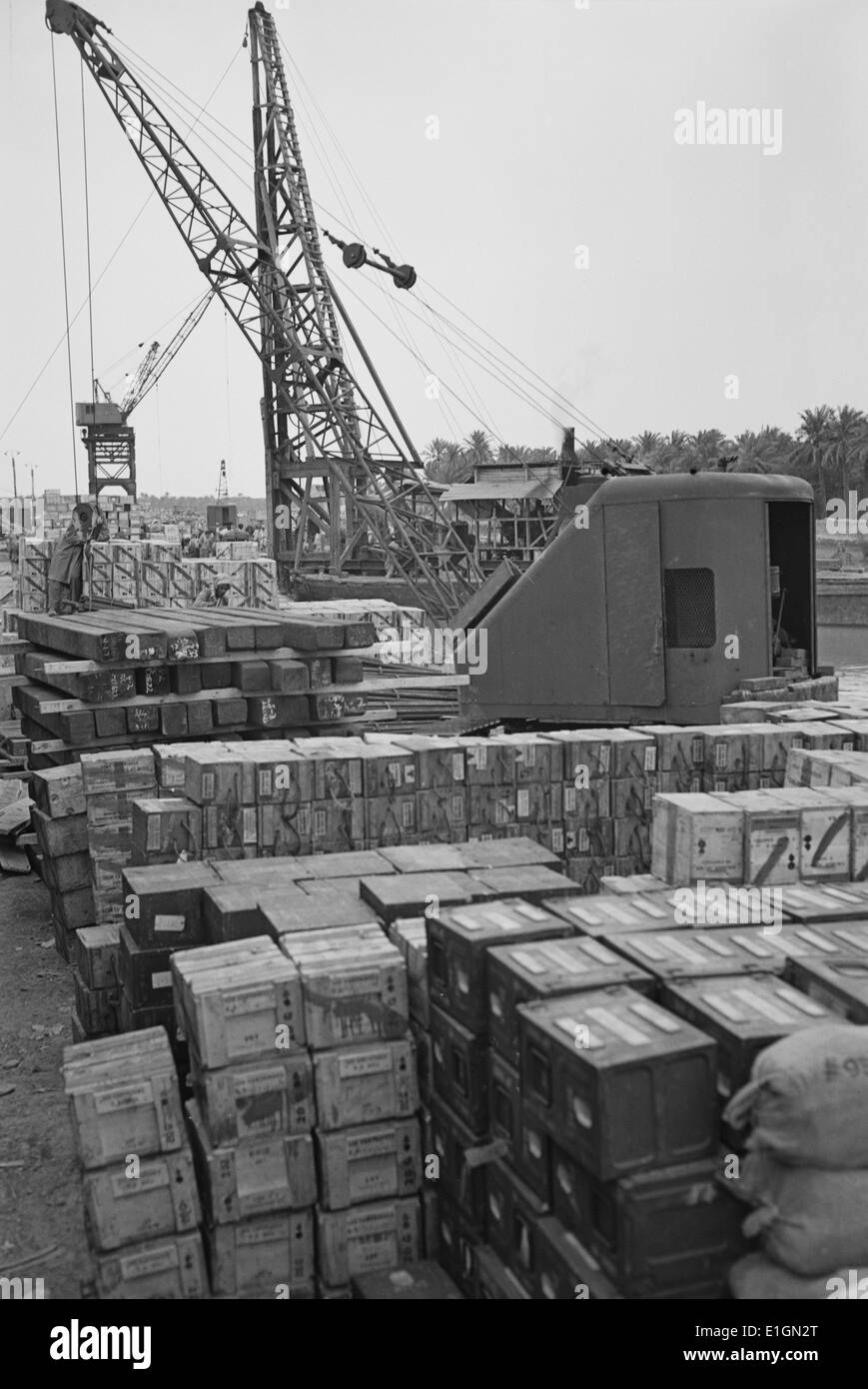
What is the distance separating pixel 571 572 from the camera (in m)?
12.6

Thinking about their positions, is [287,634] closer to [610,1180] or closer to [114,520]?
[610,1180]

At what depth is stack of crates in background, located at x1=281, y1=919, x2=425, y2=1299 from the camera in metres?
5.77

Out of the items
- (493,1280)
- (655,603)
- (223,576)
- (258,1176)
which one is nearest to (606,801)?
(655,603)

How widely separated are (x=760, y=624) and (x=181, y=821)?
5.87m

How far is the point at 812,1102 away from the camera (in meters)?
4.28

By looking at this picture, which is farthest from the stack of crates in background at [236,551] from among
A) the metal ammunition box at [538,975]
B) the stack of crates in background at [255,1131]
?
the metal ammunition box at [538,975]

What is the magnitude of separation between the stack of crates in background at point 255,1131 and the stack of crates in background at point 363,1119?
7 centimetres

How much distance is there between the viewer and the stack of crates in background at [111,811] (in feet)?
32.2

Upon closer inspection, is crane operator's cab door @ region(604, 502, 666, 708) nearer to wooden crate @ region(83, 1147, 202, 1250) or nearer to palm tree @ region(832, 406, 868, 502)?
wooden crate @ region(83, 1147, 202, 1250)

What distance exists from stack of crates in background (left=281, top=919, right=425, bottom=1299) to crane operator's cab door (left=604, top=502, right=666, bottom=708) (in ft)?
22.4

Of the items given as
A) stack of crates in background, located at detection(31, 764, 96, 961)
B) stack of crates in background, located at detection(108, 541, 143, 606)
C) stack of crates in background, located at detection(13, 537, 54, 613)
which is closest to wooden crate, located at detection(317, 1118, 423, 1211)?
stack of crates in background, located at detection(31, 764, 96, 961)

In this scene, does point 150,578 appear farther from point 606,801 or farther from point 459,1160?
point 459,1160
